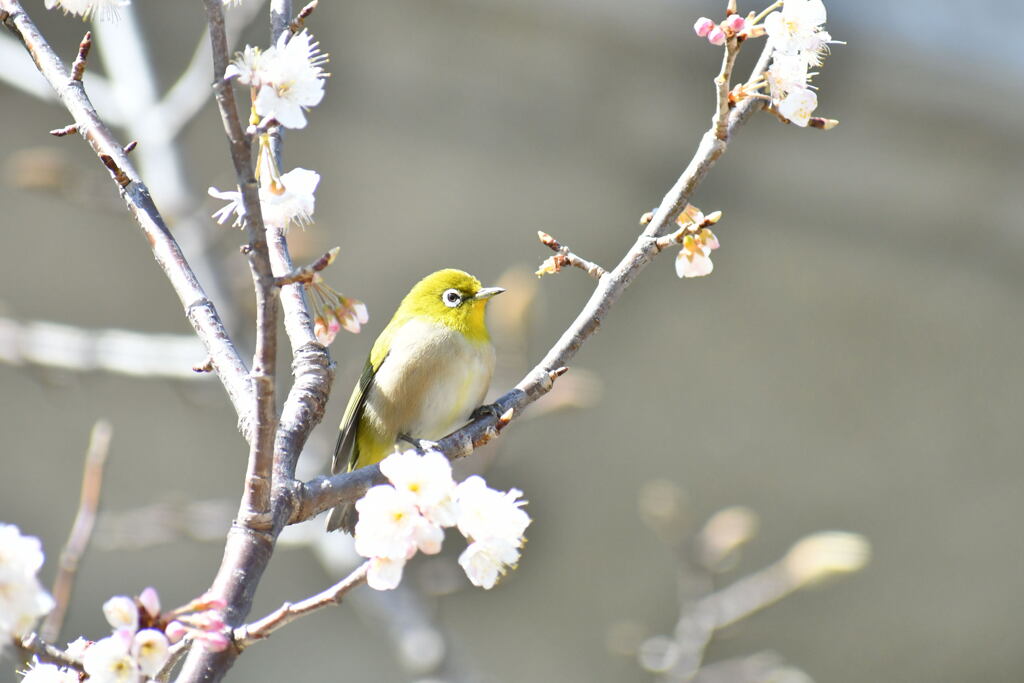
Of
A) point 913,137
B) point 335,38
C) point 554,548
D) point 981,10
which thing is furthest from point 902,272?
point 335,38

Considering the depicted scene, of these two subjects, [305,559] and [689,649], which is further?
[305,559]

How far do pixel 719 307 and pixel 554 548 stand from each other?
49.7 inches

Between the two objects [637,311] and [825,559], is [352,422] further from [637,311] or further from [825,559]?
[637,311]

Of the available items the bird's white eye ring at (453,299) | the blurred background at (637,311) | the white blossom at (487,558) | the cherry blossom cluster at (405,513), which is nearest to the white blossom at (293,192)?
the cherry blossom cluster at (405,513)

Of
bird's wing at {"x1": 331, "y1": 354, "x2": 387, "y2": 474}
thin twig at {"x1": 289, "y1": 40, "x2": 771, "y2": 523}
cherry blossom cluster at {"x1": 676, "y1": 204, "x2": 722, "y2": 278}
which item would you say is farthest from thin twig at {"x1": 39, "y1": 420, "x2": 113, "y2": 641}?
cherry blossom cluster at {"x1": 676, "y1": 204, "x2": 722, "y2": 278}

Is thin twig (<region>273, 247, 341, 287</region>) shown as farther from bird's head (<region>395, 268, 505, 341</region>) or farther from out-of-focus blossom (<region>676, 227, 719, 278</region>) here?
bird's head (<region>395, 268, 505, 341</region>)

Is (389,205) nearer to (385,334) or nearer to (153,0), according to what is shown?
(153,0)

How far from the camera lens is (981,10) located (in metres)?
4.51

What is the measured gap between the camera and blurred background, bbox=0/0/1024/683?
164 inches

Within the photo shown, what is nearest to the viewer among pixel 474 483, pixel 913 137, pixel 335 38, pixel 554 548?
pixel 474 483

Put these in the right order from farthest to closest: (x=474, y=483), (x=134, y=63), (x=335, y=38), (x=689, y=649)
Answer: (x=335, y=38) < (x=134, y=63) < (x=689, y=649) < (x=474, y=483)

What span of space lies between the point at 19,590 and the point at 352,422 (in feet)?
5.19

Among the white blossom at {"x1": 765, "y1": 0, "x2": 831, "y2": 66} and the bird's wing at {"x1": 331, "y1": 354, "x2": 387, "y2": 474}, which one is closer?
the white blossom at {"x1": 765, "y1": 0, "x2": 831, "y2": 66}

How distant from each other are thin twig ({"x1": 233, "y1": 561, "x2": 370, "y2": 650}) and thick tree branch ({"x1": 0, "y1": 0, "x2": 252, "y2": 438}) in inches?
11.6
